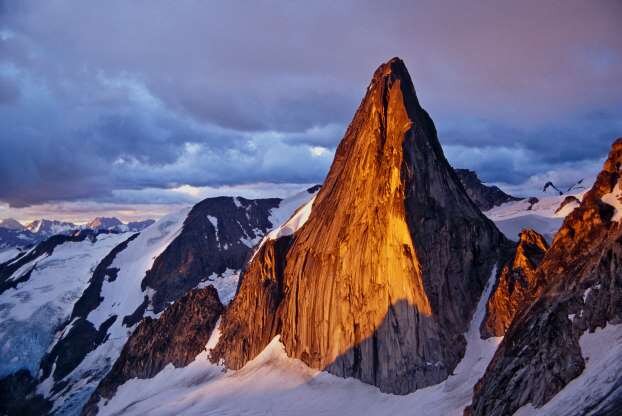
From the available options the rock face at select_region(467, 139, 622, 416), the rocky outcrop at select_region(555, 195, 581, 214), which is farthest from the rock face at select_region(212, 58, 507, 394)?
the rocky outcrop at select_region(555, 195, 581, 214)

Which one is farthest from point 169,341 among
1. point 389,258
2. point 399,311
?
point 399,311

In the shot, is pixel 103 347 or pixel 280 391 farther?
pixel 103 347

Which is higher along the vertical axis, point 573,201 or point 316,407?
point 573,201

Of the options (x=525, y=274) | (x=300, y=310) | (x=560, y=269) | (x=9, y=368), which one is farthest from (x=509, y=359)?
(x=9, y=368)

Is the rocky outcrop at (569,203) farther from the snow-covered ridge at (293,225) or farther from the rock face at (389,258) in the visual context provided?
the snow-covered ridge at (293,225)

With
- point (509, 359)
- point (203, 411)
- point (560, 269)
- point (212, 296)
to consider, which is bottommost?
point (203, 411)

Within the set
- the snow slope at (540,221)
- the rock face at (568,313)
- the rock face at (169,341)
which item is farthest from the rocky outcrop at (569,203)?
the rock face at (169,341)

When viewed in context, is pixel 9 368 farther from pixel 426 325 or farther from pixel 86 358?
pixel 426 325

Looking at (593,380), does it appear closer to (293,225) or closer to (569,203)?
(293,225)
